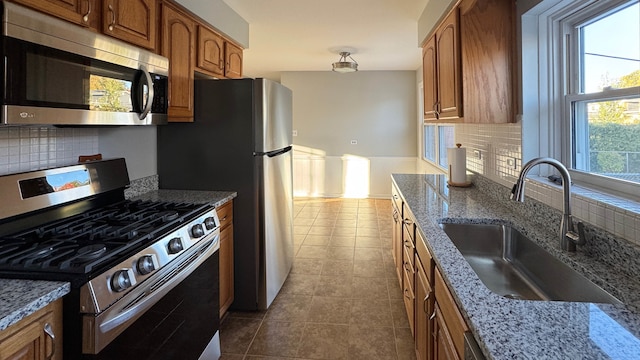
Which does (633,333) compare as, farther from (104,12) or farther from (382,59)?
(382,59)

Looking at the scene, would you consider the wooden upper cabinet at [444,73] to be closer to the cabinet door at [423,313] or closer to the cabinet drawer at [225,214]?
the cabinet door at [423,313]

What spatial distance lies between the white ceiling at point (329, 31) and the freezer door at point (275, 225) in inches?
54.0

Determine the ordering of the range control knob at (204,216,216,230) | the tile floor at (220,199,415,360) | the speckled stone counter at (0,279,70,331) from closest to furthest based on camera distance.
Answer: the speckled stone counter at (0,279,70,331)
the range control knob at (204,216,216,230)
the tile floor at (220,199,415,360)

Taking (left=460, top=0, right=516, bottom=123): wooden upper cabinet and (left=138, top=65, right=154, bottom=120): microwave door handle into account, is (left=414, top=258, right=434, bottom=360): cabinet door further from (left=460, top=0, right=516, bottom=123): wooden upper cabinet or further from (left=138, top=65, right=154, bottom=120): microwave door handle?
(left=138, top=65, right=154, bottom=120): microwave door handle

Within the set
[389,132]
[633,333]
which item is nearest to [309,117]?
[389,132]

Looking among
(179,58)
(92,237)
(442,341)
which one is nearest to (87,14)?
(179,58)

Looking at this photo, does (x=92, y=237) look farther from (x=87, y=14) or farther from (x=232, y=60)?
(x=232, y=60)

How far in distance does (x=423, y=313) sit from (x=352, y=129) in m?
5.44

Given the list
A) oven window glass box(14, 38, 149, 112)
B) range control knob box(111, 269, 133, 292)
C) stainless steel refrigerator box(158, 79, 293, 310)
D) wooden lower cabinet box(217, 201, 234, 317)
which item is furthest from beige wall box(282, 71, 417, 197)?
range control knob box(111, 269, 133, 292)

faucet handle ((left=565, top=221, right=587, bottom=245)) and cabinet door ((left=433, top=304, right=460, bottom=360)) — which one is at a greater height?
faucet handle ((left=565, top=221, right=587, bottom=245))

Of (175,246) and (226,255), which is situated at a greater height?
(175,246)

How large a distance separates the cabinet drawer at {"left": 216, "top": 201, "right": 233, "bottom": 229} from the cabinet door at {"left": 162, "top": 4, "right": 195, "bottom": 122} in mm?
642

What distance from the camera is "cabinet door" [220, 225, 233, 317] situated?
2.35m

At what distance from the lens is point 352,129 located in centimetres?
685
